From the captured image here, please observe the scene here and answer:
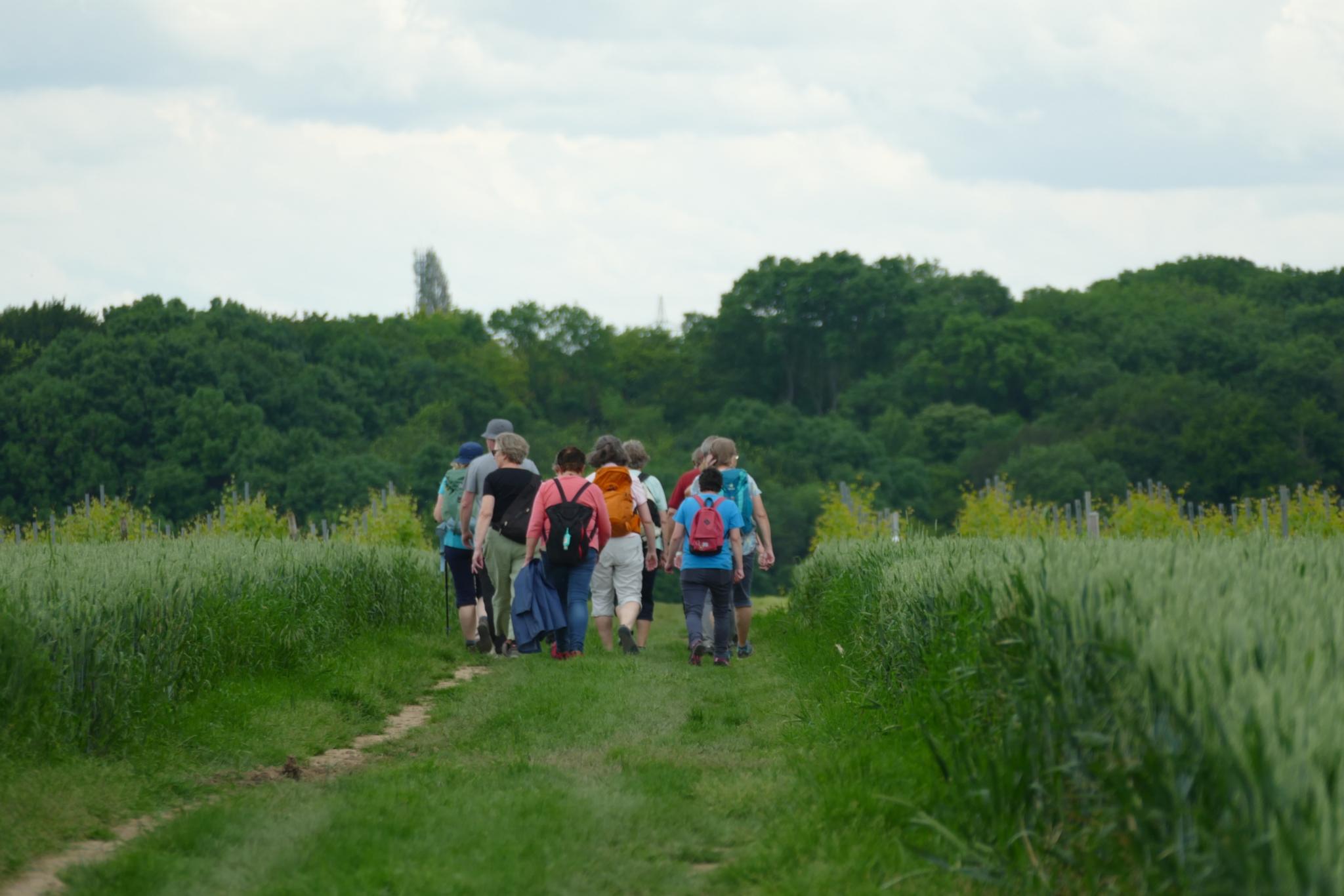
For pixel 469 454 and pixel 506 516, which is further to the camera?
pixel 469 454

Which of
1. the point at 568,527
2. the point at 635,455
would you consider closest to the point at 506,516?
the point at 568,527

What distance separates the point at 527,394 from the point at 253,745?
276 ft

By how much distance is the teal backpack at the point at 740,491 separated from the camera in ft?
41.0

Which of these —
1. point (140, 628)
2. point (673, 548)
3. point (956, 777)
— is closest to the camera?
point (956, 777)

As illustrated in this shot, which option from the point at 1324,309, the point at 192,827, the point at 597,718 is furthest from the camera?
the point at 1324,309

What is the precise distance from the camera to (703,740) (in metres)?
8.30

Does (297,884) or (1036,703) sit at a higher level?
(1036,703)

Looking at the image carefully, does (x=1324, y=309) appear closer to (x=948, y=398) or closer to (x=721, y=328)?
(x=948, y=398)

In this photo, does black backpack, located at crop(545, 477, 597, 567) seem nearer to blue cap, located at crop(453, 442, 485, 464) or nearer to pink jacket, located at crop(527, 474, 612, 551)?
pink jacket, located at crop(527, 474, 612, 551)

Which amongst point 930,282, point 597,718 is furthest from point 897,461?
point 597,718

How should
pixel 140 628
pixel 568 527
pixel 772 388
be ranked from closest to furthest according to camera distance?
pixel 140 628, pixel 568 527, pixel 772 388

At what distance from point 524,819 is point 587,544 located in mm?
6129

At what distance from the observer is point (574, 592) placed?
12.4 metres

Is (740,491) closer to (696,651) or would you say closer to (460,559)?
(696,651)
